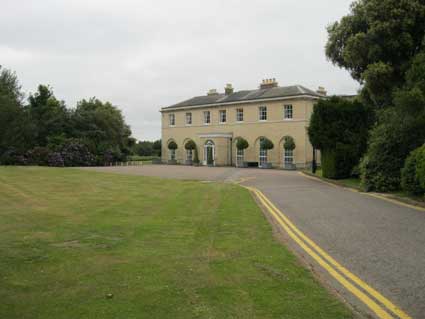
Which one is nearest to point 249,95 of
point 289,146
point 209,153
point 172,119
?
point 209,153

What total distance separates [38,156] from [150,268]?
142 feet

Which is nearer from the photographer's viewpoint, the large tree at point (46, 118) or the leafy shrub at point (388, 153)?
the leafy shrub at point (388, 153)

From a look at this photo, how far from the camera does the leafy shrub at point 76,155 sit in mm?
48281

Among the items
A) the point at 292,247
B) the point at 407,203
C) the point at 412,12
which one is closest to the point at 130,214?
the point at 292,247

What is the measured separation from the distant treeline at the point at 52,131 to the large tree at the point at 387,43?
1144 inches

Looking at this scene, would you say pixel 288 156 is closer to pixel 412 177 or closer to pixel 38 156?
pixel 38 156

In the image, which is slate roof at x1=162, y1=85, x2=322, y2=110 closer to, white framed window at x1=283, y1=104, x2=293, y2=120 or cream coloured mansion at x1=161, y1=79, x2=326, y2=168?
cream coloured mansion at x1=161, y1=79, x2=326, y2=168

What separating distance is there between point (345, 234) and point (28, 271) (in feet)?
21.4

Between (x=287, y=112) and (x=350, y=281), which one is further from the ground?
(x=287, y=112)

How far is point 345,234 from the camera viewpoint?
392 inches

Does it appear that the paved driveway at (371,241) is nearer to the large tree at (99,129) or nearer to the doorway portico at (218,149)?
the doorway portico at (218,149)

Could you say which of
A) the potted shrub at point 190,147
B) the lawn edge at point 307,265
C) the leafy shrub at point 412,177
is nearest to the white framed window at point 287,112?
the potted shrub at point 190,147

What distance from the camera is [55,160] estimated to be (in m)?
46.7

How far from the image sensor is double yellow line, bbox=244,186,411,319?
16.5ft
